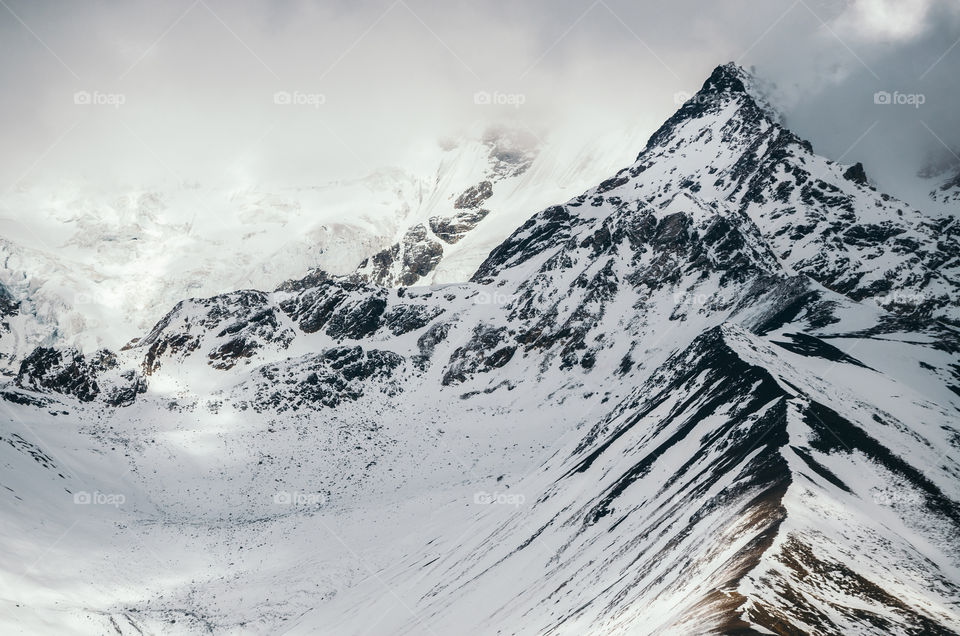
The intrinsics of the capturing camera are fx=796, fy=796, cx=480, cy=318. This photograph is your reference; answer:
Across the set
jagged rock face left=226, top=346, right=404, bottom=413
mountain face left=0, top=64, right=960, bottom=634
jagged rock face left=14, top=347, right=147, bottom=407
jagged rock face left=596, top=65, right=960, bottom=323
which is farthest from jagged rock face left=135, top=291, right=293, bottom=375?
jagged rock face left=596, top=65, right=960, bottom=323

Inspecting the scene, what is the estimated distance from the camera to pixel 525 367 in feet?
439

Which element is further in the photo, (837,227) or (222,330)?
(837,227)

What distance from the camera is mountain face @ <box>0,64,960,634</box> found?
40750 mm

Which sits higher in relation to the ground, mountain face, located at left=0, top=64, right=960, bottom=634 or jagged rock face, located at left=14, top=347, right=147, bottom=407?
mountain face, located at left=0, top=64, right=960, bottom=634

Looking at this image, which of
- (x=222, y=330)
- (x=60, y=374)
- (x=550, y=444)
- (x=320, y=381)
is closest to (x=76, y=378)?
(x=60, y=374)

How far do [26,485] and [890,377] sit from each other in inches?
3250

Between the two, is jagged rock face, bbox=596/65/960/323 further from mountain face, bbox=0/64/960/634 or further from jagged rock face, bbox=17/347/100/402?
jagged rock face, bbox=17/347/100/402

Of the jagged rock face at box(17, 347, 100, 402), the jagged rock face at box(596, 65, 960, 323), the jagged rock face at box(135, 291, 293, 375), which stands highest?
the jagged rock face at box(596, 65, 960, 323)

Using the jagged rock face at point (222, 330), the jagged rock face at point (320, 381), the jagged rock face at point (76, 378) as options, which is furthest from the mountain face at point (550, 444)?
the jagged rock face at point (222, 330)

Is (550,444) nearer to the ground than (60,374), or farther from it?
farther from it

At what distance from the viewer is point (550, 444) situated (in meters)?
107

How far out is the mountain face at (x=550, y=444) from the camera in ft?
134

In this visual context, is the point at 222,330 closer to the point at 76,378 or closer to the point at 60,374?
the point at 76,378

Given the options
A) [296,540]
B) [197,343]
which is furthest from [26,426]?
[197,343]
